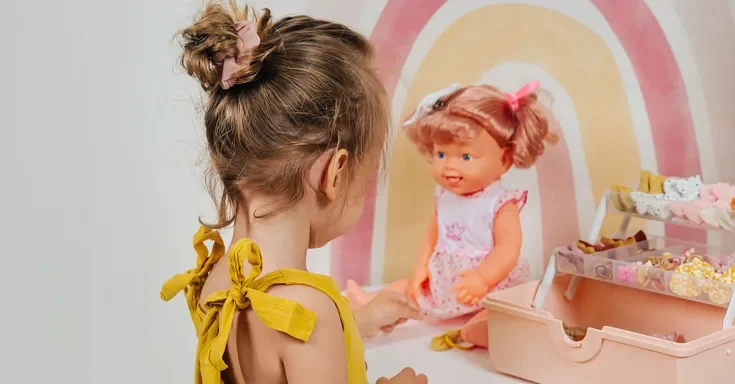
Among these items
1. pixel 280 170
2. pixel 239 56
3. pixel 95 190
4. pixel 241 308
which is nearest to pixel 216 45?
pixel 239 56

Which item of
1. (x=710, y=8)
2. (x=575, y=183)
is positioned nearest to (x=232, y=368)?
(x=575, y=183)

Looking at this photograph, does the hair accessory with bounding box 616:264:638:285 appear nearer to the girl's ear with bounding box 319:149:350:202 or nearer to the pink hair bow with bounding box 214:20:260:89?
the girl's ear with bounding box 319:149:350:202

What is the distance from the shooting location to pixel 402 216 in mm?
1689

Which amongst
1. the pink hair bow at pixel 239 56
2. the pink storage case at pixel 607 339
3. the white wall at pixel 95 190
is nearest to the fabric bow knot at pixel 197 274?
the pink hair bow at pixel 239 56

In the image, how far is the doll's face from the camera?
4.72ft

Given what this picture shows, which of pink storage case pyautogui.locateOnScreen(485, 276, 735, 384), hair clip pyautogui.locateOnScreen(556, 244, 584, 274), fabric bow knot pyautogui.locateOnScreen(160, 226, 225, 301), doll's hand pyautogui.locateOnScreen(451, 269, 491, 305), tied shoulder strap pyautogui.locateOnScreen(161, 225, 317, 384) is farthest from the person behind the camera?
doll's hand pyautogui.locateOnScreen(451, 269, 491, 305)

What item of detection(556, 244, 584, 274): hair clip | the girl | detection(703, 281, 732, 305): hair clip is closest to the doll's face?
detection(556, 244, 584, 274): hair clip

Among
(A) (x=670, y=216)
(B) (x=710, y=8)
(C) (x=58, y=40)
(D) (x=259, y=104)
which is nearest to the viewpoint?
(D) (x=259, y=104)

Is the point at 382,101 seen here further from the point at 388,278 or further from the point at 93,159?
the point at 388,278

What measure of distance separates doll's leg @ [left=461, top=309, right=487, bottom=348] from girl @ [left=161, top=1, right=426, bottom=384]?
1.66 feet

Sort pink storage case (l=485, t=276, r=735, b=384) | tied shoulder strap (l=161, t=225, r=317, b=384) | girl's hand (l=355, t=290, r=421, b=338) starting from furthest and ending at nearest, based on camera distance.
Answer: girl's hand (l=355, t=290, r=421, b=338), pink storage case (l=485, t=276, r=735, b=384), tied shoulder strap (l=161, t=225, r=317, b=384)

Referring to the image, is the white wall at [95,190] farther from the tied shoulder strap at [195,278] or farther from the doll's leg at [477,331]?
the doll's leg at [477,331]

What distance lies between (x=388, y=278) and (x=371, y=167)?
78 centimetres

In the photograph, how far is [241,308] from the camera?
0.86m
